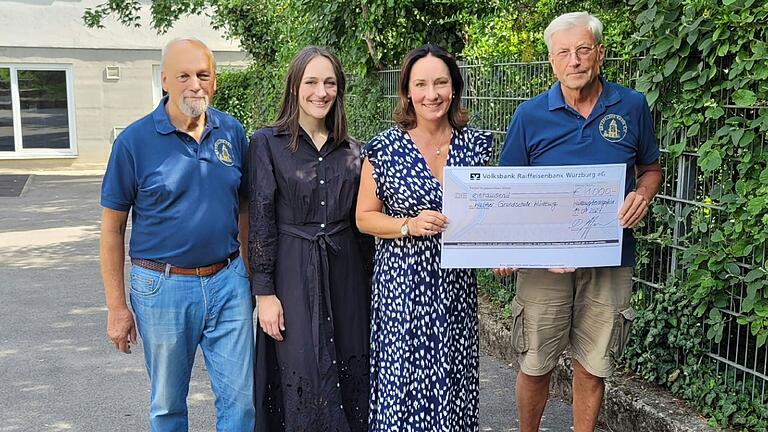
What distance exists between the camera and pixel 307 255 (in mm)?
3605

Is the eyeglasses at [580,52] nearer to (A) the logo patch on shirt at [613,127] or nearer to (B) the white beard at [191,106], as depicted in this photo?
(A) the logo patch on shirt at [613,127]

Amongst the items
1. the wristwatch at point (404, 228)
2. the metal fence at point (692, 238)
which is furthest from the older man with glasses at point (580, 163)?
the metal fence at point (692, 238)

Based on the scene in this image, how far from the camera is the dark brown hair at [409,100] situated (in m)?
3.60

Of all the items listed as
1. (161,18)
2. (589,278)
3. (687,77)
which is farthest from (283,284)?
(161,18)

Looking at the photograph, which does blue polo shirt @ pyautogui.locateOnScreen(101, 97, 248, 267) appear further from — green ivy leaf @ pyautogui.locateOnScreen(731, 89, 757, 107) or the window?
the window

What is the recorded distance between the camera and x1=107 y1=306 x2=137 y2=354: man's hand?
11.6ft

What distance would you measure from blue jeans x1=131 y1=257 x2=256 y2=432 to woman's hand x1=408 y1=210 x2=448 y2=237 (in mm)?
799

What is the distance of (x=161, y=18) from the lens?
15.7 m

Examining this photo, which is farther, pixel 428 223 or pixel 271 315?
pixel 271 315

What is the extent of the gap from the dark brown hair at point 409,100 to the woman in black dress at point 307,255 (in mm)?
260

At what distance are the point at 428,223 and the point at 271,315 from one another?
80cm

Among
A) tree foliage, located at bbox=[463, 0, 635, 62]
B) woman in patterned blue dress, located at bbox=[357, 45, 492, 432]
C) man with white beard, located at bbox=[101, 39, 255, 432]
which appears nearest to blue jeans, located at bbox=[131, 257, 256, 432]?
man with white beard, located at bbox=[101, 39, 255, 432]

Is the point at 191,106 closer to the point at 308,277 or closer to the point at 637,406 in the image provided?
the point at 308,277

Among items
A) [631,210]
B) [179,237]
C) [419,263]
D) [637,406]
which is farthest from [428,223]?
[637,406]
